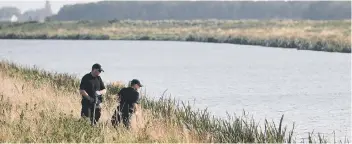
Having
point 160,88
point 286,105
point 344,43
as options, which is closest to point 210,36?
point 344,43

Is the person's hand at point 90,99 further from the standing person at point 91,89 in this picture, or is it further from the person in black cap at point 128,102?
the person in black cap at point 128,102

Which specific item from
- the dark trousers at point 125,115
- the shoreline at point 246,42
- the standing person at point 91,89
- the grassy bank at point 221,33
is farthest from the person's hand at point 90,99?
the grassy bank at point 221,33

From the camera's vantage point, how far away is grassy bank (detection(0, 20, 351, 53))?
199ft

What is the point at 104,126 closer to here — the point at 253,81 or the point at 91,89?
the point at 91,89

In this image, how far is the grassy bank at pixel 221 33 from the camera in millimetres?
60656

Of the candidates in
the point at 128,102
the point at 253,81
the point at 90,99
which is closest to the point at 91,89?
the point at 90,99

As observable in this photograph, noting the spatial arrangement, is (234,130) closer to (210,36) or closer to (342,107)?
(342,107)

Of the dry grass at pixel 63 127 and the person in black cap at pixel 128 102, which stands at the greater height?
the person in black cap at pixel 128 102

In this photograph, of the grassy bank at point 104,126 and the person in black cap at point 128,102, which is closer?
the grassy bank at point 104,126

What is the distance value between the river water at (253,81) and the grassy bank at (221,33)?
29.0 feet

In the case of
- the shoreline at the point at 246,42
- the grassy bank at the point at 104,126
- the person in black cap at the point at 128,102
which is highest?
the shoreline at the point at 246,42

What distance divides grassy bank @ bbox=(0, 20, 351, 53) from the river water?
8842mm

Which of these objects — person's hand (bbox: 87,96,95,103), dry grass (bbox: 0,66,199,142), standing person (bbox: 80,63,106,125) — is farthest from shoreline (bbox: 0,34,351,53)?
person's hand (bbox: 87,96,95,103)

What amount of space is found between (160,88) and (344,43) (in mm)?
30222
